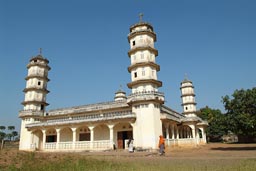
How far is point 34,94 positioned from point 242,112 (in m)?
33.7

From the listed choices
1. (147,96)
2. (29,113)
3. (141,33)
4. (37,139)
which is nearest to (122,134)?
(147,96)

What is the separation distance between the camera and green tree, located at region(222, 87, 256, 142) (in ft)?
84.4

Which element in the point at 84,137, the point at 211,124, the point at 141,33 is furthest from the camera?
the point at 211,124

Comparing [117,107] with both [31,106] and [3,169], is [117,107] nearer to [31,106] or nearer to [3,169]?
[31,106]

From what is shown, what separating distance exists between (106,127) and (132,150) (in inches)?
347

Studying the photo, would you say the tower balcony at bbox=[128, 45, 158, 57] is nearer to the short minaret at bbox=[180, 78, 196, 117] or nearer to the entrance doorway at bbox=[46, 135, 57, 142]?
the short minaret at bbox=[180, 78, 196, 117]

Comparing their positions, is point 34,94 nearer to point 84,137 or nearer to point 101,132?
point 84,137

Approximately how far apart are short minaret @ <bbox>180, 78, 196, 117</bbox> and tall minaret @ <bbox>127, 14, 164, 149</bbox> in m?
17.7

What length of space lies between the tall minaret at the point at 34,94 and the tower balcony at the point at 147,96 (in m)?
19.9

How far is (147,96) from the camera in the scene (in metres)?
27.5

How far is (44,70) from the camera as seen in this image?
41938 millimetres

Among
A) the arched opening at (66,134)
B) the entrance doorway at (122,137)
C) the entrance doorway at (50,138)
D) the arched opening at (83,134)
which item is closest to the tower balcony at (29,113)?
the entrance doorway at (50,138)

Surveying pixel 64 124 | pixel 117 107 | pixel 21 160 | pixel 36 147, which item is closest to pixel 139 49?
pixel 117 107

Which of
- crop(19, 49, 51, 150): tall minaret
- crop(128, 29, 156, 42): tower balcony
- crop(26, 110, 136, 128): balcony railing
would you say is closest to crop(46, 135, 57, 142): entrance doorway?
crop(19, 49, 51, 150): tall minaret
